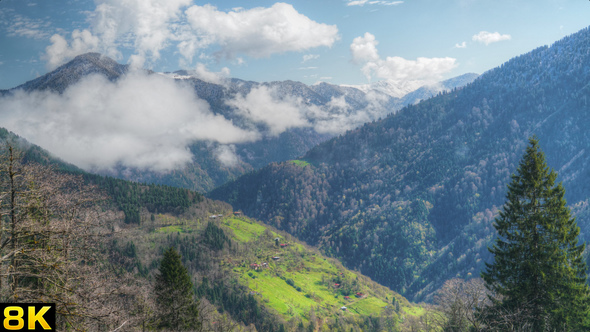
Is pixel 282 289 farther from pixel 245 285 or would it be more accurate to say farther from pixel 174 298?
pixel 174 298

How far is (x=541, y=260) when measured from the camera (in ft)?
111

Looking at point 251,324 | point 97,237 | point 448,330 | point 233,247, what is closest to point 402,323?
point 251,324

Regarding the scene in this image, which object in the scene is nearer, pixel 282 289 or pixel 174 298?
pixel 174 298

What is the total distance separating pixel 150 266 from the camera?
5384 inches

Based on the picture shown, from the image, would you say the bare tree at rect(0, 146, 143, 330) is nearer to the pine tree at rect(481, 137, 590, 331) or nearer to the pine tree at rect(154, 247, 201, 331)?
the pine tree at rect(154, 247, 201, 331)

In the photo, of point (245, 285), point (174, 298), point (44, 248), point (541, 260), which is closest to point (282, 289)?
point (245, 285)

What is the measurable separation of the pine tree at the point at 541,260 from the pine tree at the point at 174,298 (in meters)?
37.3

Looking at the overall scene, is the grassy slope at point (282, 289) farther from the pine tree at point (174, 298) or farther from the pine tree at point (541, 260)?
the pine tree at point (541, 260)

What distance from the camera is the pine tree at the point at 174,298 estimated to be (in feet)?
145

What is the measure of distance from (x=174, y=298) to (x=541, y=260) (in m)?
44.5

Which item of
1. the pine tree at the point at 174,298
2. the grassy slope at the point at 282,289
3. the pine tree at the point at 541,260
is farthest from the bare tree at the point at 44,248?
the grassy slope at the point at 282,289

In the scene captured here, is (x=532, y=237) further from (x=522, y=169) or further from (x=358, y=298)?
(x=358, y=298)

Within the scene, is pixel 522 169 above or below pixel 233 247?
above

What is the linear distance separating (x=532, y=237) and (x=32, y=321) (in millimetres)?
41466
